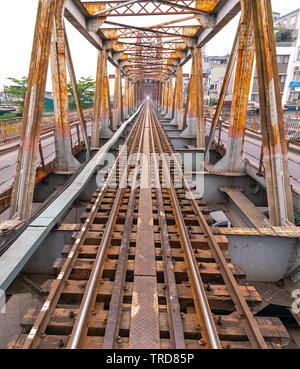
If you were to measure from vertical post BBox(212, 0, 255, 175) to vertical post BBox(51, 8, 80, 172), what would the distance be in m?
5.14

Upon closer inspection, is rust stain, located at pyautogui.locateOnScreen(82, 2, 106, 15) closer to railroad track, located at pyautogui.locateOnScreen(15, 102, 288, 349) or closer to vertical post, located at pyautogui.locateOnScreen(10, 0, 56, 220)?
vertical post, located at pyautogui.locateOnScreen(10, 0, 56, 220)

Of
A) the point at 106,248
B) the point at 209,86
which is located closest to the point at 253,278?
the point at 106,248

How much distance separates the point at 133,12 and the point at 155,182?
25.1 feet

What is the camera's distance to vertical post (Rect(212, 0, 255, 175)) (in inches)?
247

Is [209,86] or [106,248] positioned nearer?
[106,248]

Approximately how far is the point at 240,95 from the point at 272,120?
7.43 feet

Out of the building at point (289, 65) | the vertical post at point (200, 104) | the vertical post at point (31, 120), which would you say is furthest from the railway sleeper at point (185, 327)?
the building at point (289, 65)

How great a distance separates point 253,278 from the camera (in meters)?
4.38

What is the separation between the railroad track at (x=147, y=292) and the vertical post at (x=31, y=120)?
1628mm

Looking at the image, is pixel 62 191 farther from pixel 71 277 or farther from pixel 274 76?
pixel 274 76

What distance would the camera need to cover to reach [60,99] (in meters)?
7.51

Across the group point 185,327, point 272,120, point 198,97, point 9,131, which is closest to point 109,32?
point 198,97

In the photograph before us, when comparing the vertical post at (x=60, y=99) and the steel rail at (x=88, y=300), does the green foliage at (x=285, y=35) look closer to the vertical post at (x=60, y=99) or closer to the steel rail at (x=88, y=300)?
the vertical post at (x=60, y=99)

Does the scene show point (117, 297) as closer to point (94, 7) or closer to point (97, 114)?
point (97, 114)
